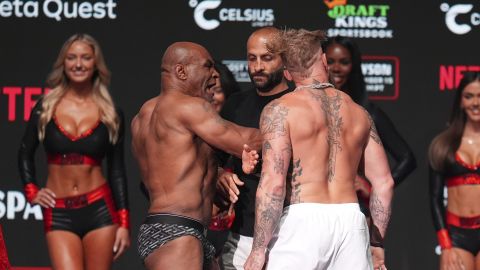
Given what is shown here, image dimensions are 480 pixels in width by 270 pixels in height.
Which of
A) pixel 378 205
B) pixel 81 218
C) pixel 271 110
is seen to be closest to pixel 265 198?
pixel 271 110

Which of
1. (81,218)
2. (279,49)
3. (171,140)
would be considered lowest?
(81,218)

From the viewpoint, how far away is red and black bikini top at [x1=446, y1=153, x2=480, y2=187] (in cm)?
782

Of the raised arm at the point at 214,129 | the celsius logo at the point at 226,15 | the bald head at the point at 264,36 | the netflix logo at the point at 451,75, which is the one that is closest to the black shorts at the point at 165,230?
the raised arm at the point at 214,129

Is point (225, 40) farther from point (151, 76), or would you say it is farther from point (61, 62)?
point (61, 62)

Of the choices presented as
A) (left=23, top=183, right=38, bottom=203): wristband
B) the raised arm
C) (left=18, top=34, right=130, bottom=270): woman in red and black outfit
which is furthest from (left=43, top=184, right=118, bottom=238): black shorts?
the raised arm

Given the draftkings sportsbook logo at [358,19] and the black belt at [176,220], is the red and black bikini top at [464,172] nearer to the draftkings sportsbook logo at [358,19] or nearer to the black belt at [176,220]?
the draftkings sportsbook logo at [358,19]

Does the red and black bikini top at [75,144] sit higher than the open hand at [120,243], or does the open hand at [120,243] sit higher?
the red and black bikini top at [75,144]

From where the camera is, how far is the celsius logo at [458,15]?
8297 millimetres

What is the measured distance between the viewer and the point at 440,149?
7.91m

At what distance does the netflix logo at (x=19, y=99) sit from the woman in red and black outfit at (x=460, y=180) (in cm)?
271

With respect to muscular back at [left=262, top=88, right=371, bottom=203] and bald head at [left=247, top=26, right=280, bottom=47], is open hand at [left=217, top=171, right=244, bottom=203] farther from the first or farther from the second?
bald head at [left=247, top=26, right=280, bottom=47]

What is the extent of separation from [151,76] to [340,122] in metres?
3.18

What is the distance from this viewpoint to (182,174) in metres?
5.82

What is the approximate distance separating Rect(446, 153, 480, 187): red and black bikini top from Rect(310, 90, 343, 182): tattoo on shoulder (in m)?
2.55
